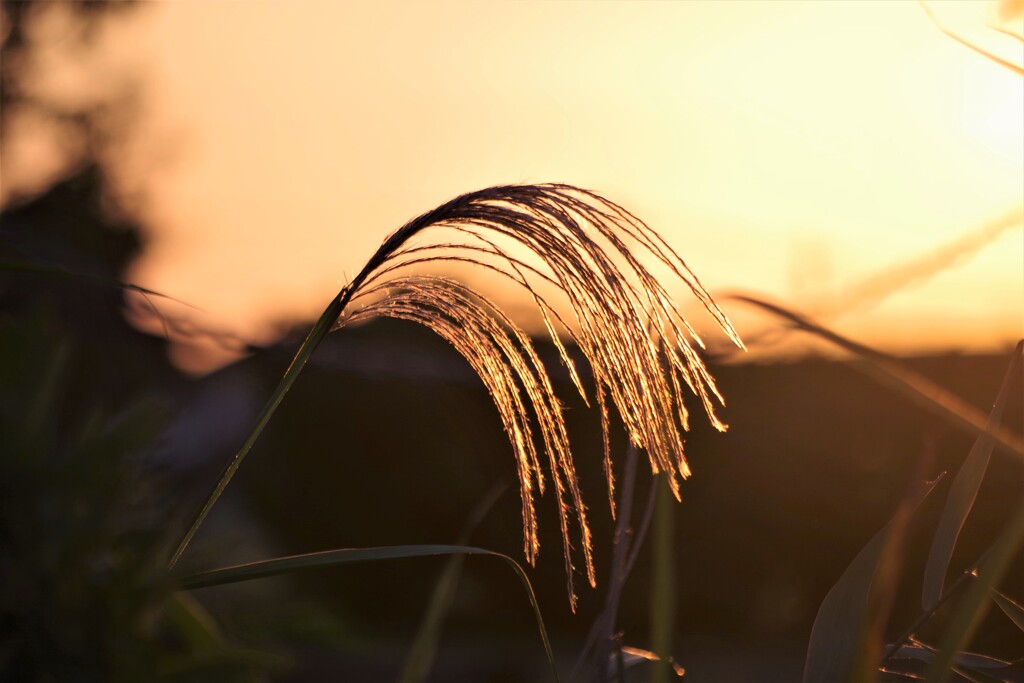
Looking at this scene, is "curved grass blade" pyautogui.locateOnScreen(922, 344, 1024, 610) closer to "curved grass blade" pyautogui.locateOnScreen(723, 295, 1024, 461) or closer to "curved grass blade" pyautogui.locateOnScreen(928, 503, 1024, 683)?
"curved grass blade" pyautogui.locateOnScreen(723, 295, 1024, 461)

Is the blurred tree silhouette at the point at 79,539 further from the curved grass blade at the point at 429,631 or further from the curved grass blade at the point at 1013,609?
the curved grass blade at the point at 1013,609

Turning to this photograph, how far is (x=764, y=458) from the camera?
608 cm

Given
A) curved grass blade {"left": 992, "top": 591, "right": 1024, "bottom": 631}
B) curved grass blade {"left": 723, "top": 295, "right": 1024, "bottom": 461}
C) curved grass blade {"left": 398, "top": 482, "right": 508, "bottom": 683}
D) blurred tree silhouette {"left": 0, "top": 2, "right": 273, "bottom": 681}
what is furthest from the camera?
A: curved grass blade {"left": 992, "top": 591, "right": 1024, "bottom": 631}

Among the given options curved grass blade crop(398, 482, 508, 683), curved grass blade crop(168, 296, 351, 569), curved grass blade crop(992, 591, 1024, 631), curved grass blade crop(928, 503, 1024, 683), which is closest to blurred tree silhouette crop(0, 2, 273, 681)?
curved grass blade crop(168, 296, 351, 569)

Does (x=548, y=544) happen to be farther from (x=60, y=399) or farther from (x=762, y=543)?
(x=60, y=399)

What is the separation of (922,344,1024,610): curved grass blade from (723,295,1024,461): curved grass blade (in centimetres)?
2

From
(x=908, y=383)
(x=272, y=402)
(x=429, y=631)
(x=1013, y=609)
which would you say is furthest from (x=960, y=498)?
(x=272, y=402)

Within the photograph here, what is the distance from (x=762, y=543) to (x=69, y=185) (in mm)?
4653

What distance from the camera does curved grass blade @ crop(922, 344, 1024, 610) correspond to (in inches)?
40.7

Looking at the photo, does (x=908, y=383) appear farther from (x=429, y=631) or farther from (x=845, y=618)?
(x=429, y=631)

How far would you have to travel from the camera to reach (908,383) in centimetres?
85

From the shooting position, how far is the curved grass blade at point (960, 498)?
1033mm

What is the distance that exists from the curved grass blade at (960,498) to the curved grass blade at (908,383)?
0.05 feet

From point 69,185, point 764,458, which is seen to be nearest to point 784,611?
point 764,458
